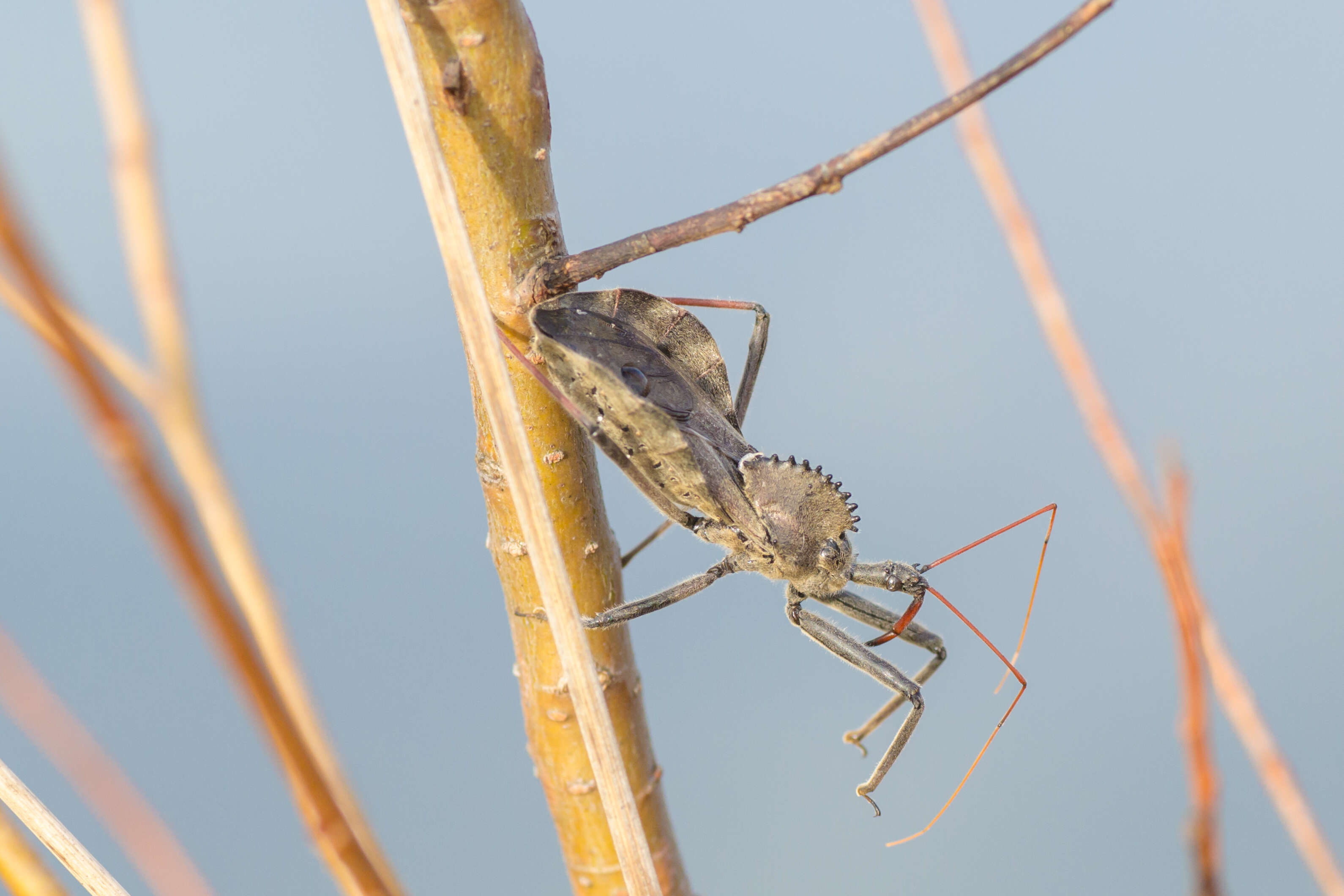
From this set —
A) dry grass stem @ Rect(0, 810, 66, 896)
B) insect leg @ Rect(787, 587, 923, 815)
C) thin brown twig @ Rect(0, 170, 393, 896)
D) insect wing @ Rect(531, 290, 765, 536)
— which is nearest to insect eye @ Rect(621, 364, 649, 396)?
insect wing @ Rect(531, 290, 765, 536)

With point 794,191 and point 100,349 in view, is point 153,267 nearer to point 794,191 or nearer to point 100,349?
point 100,349

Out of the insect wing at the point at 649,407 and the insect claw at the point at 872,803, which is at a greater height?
the insect wing at the point at 649,407

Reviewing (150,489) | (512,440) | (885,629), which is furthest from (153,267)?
(885,629)

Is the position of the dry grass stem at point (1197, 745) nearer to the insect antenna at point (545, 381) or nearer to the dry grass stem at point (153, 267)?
the dry grass stem at point (153, 267)

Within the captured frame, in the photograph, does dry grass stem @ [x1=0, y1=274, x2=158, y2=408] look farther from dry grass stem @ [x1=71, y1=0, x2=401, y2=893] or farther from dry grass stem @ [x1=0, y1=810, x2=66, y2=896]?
dry grass stem @ [x1=0, y1=810, x2=66, y2=896]

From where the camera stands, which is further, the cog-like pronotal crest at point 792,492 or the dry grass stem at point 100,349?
the cog-like pronotal crest at point 792,492

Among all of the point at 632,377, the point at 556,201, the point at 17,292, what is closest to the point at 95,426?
the point at 17,292

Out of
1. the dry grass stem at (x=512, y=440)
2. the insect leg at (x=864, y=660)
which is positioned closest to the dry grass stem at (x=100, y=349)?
the dry grass stem at (x=512, y=440)

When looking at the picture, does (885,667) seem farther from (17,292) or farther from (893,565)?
(17,292)

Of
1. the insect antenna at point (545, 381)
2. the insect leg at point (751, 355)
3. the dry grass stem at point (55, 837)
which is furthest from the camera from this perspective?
the insect leg at point (751, 355)
